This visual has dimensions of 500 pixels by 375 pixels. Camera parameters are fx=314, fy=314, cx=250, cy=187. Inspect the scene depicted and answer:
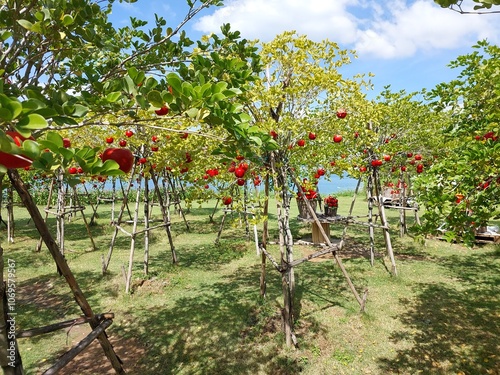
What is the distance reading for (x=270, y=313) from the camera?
613 cm

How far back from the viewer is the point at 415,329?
5.57 meters

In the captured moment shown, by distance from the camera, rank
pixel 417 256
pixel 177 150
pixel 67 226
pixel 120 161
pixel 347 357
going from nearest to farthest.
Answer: pixel 120 161
pixel 347 357
pixel 177 150
pixel 417 256
pixel 67 226

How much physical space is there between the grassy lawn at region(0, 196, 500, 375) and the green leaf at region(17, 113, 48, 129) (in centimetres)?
263

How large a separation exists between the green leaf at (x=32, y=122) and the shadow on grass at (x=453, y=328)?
207 inches

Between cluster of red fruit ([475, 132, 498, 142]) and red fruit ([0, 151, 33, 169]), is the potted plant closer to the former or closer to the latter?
cluster of red fruit ([475, 132, 498, 142])

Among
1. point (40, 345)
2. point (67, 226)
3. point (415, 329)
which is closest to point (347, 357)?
point (415, 329)

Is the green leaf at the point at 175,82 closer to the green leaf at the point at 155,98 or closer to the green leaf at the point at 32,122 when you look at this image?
the green leaf at the point at 155,98

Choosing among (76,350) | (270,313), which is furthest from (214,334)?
(76,350)

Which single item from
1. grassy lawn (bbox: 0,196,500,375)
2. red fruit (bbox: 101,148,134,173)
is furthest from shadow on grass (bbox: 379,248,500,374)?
red fruit (bbox: 101,148,134,173)

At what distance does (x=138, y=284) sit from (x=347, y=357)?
5196 mm

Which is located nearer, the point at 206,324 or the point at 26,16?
the point at 26,16

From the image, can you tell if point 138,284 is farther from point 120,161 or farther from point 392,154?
point 392,154

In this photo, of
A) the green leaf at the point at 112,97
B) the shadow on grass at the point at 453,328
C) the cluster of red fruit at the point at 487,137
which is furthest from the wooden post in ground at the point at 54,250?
the cluster of red fruit at the point at 487,137

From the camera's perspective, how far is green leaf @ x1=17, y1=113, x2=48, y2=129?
117 cm
